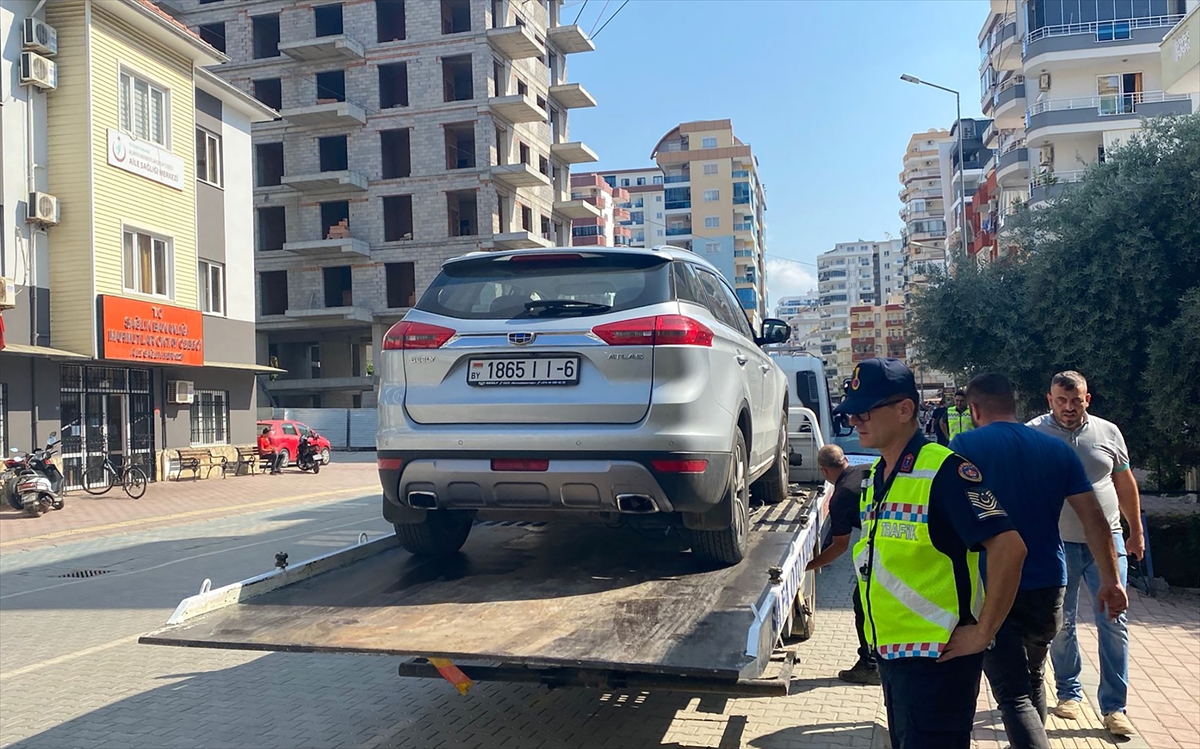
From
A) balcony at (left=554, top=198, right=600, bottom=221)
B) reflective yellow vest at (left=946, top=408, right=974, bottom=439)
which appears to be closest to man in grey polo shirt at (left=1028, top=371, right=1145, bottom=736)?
reflective yellow vest at (left=946, top=408, right=974, bottom=439)

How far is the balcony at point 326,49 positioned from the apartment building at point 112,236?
62.4 ft

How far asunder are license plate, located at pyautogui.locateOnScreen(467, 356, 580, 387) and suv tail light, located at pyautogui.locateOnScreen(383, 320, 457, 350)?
0.22m

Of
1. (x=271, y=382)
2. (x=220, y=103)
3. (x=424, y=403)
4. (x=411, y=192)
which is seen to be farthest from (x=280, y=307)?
(x=424, y=403)

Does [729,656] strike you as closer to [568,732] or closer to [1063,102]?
[568,732]

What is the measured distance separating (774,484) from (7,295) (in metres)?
16.7

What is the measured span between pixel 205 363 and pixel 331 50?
2524cm

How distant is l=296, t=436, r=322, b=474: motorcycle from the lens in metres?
27.9

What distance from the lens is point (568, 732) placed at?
16.8ft

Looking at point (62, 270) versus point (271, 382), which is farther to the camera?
point (271, 382)

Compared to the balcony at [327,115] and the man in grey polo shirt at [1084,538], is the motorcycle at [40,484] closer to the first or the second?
the man in grey polo shirt at [1084,538]

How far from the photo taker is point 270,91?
46031 millimetres

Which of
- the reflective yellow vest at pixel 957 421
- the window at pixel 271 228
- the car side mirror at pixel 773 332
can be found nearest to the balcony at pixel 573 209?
the window at pixel 271 228

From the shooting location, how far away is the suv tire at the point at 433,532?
5.34 metres

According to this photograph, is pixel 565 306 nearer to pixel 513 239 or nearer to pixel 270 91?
pixel 513 239
